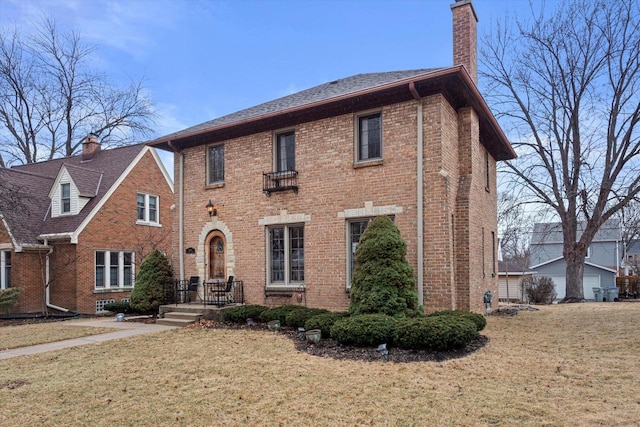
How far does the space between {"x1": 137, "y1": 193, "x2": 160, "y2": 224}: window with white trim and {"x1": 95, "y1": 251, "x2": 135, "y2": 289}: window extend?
1.84 meters

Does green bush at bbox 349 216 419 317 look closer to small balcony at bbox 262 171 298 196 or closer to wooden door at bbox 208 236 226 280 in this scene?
small balcony at bbox 262 171 298 196

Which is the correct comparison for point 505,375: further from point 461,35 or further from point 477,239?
point 461,35

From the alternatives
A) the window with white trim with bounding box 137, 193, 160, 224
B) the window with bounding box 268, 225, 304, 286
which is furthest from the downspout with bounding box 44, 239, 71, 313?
the window with bounding box 268, 225, 304, 286

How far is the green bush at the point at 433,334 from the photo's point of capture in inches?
274

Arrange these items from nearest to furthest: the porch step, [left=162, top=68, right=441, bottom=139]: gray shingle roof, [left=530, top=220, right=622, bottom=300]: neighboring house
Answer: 1. [left=162, top=68, right=441, bottom=139]: gray shingle roof
2. the porch step
3. [left=530, top=220, right=622, bottom=300]: neighboring house

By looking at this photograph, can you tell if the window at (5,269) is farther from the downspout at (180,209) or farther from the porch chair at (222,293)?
the porch chair at (222,293)

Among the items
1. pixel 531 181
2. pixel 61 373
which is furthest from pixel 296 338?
pixel 531 181

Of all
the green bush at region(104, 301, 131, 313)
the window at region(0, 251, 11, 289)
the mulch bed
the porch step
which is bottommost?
the green bush at region(104, 301, 131, 313)

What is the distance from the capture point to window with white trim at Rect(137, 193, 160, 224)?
20.4 m

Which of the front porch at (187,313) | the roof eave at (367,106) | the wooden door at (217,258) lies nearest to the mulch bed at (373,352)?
the front porch at (187,313)

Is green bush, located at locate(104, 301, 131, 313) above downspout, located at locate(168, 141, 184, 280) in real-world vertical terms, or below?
below

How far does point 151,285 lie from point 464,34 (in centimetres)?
1187

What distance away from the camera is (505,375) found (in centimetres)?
579

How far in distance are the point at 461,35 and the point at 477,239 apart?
223 inches
